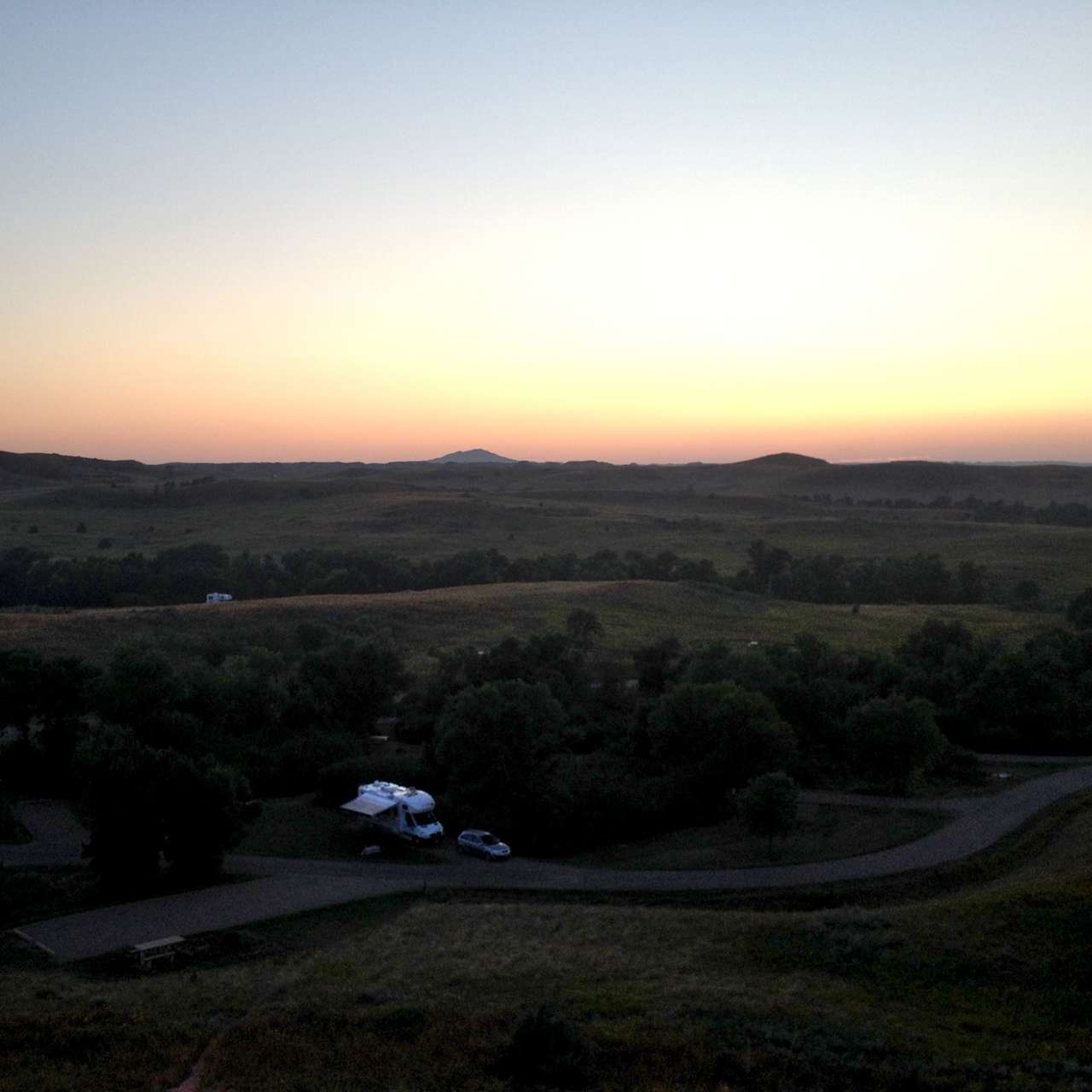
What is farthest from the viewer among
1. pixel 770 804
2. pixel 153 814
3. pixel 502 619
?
pixel 502 619

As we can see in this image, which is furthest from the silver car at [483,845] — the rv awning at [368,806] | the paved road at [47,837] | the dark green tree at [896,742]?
the dark green tree at [896,742]

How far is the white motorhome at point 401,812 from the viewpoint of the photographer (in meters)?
25.6

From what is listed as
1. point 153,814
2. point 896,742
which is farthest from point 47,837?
point 896,742

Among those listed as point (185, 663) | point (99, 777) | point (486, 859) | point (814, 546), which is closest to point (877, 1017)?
point (486, 859)

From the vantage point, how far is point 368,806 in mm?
26156

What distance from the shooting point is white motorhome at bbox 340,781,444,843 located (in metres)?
25.6

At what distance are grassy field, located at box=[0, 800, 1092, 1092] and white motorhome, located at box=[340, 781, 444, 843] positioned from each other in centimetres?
637

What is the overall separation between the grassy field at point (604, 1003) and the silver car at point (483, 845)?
5.16 metres

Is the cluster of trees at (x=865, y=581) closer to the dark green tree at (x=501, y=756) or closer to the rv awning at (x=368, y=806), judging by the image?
the dark green tree at (x=501, y=756)

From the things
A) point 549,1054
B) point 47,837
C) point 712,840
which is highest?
point 549,1054

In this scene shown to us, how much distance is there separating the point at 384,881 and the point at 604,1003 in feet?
33.4

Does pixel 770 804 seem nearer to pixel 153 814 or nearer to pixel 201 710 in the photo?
pixel 153 814

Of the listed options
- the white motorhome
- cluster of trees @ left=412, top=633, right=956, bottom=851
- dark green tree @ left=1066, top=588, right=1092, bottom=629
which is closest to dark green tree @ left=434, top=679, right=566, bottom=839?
cluster of trees @ left=412, top=633, right=956, bottom=851

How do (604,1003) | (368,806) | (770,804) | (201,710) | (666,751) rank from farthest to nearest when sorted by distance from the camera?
(201,710) → (666,751) → (368,806) → (770,804) → (604,1003)
